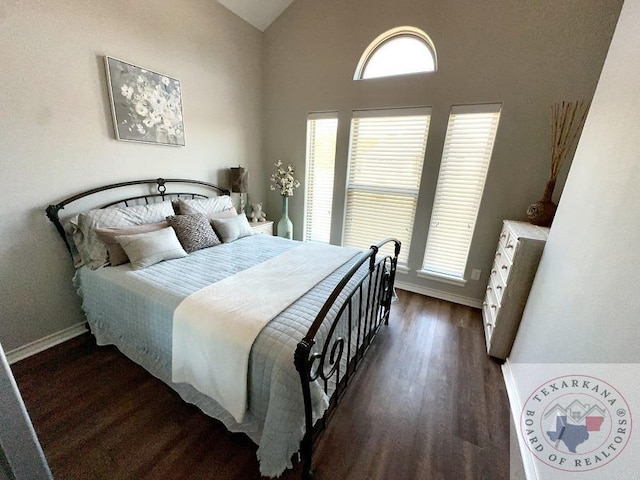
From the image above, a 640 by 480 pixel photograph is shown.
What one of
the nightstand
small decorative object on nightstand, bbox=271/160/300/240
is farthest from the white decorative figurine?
small decorative object on nightstand, bbox=271/160/300/240

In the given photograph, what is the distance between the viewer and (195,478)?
121cm

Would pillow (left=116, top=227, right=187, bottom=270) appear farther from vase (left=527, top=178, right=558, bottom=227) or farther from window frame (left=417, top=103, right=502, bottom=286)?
vase (left=527, top=178, right=558, bottom=227)

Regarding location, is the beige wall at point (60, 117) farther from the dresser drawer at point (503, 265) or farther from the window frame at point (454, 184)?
the dresser drawer at point (503, 265)

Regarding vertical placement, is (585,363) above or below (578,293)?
below

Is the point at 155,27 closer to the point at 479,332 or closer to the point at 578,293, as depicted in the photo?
the point at 578,293

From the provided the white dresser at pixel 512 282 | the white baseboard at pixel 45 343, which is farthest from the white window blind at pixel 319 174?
the white baseboard at pixel 45 343

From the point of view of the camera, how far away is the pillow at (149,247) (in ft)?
6.14

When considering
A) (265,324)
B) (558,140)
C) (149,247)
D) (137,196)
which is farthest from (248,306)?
(558,140)

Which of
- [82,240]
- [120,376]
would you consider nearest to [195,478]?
[120,376]

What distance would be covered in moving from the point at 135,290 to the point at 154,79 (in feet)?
6.39

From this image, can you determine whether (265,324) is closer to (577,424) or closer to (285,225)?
(577,424)

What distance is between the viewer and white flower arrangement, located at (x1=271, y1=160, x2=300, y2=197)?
3426 millimetres

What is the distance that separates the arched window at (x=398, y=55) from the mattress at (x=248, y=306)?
7.28 ft

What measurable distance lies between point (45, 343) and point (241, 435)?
1790mm
